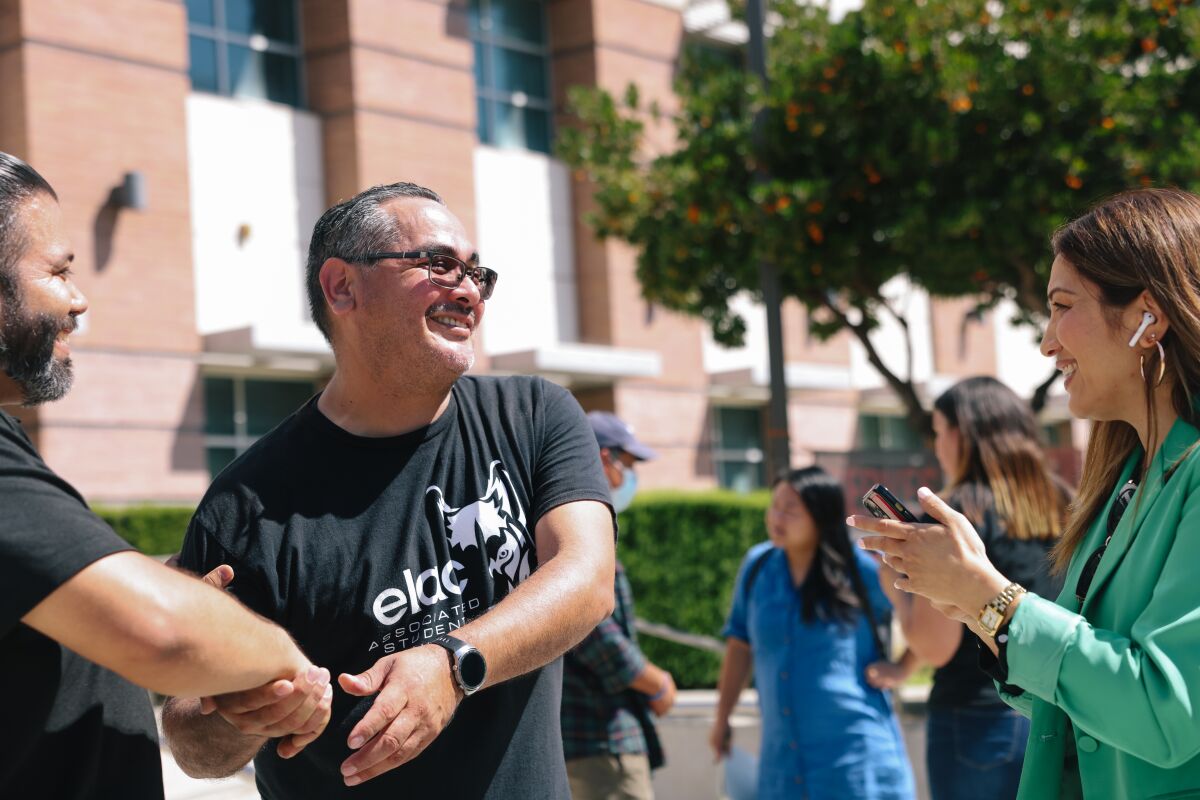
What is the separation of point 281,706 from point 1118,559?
145 centimetres

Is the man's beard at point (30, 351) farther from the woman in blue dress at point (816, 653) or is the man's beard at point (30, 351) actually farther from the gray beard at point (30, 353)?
the woman in blue dress at point (816, 653)

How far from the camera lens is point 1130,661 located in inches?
81.7

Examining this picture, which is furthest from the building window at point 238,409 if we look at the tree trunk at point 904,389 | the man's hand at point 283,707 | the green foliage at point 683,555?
the man's hand at point 283,707

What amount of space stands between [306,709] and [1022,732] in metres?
2.97

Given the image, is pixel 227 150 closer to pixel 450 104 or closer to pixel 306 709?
pixel 450 104

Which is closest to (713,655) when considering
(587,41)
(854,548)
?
(854,548)

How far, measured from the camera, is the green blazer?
2039 mm

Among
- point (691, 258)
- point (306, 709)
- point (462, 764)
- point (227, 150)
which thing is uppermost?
point (227, 150)

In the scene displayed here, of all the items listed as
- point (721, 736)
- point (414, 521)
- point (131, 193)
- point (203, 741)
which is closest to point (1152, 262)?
point (414, 521)

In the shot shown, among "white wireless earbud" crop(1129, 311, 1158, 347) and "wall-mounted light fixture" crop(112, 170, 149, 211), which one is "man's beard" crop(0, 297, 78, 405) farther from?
"wall-mounted light fixture" crop(112, 170, 149, 211)

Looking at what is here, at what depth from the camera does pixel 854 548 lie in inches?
205

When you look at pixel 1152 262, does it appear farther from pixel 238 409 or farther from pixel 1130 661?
pixel 238 409

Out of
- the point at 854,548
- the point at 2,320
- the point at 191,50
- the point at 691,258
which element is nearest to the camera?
the point at 2,320

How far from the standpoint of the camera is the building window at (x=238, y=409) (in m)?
16.9
